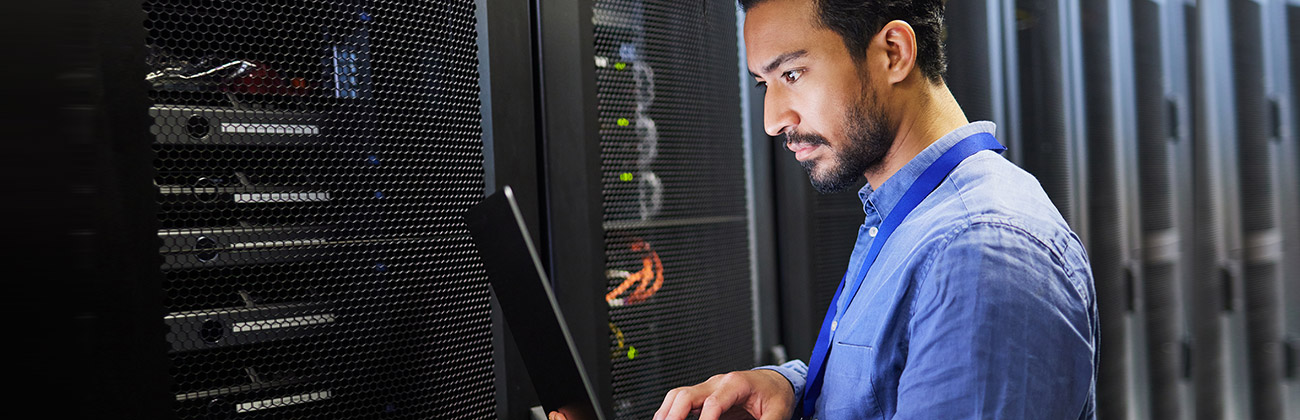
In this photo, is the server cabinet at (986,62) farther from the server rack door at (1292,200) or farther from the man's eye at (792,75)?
the man's eye at (792,75)

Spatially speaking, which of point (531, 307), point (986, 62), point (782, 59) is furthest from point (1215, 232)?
point (531, 307)

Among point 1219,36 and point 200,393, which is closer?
point 200,393

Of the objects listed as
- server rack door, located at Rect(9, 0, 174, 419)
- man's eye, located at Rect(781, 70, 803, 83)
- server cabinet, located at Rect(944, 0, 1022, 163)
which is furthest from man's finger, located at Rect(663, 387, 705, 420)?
server cabinet, located at Rect(944, 0, 1022, 163)

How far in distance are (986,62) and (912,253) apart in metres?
1.73

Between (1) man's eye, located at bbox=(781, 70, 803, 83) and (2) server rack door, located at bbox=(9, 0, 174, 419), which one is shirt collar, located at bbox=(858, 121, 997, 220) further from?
(2) server rack door, located at bbox=(9, 0, 174, 419)

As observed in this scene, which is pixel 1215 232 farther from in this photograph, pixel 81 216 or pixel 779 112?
pixel 81 216

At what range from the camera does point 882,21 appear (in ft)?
3.22

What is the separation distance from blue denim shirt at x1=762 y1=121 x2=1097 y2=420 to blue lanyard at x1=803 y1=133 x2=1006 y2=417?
0.02 metres

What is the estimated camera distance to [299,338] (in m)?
0.99

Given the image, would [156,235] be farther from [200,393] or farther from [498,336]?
[498,336]

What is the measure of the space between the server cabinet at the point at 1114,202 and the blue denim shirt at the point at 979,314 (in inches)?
72.9

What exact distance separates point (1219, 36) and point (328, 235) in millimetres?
2735

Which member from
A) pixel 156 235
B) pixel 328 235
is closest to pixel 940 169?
pixel 328 235

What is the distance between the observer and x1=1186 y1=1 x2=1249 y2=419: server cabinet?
259 cm
